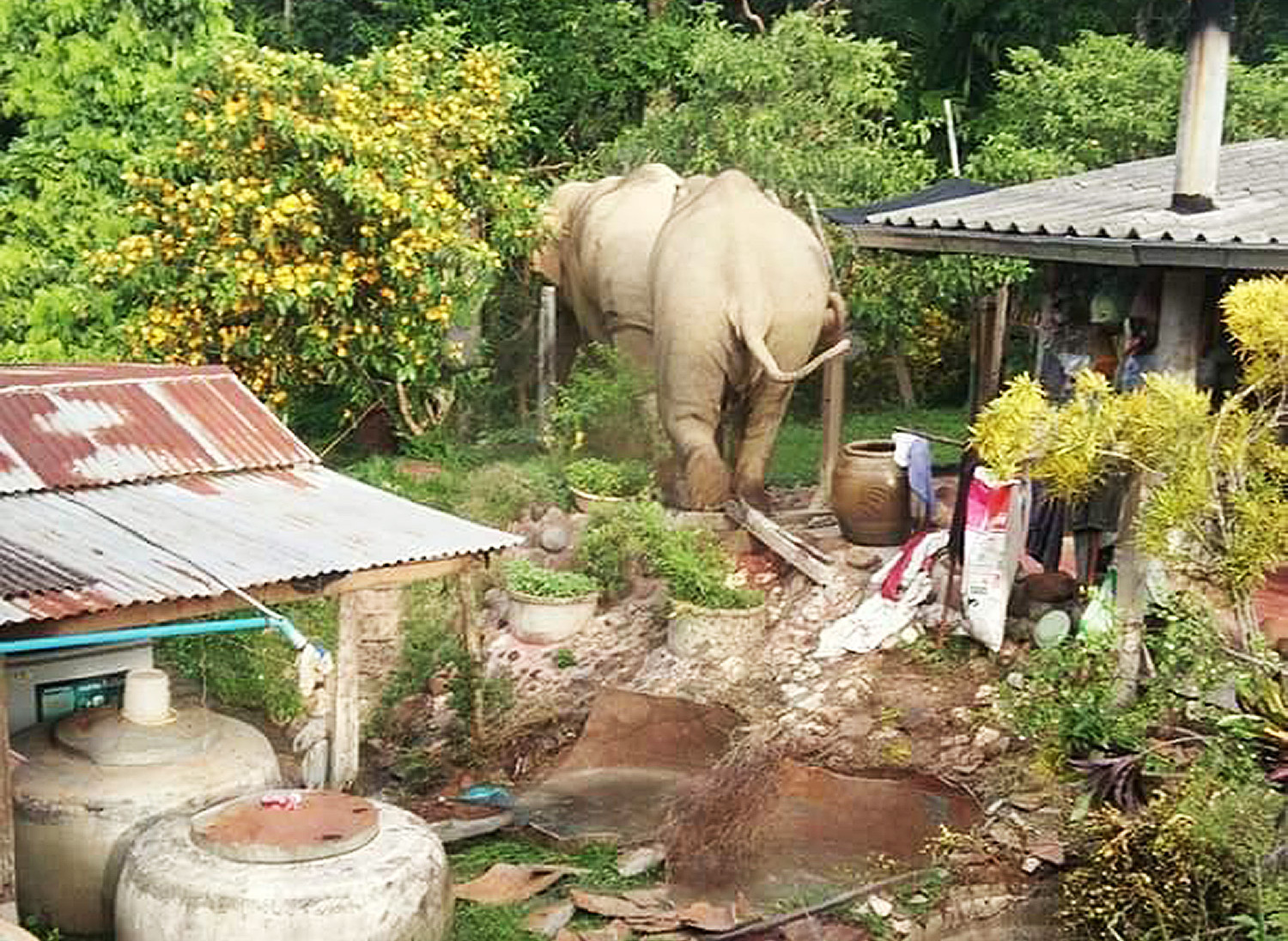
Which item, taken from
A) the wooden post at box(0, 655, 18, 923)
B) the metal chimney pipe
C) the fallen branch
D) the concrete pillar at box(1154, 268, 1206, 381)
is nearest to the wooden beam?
the wooden post at box(0, 655, 18, 923)

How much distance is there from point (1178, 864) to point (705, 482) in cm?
687

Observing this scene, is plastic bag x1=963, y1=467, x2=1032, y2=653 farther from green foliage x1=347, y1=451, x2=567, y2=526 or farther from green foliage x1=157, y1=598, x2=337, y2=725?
green foliage x1=347, y1=451, x2=567, y2=526

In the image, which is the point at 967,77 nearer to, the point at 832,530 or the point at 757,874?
the point at 832,530

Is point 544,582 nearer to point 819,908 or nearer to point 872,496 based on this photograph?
point 872,496

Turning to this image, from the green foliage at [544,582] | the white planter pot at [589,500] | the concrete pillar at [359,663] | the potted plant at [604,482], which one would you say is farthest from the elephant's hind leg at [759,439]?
the concrete pillar at [359,663]

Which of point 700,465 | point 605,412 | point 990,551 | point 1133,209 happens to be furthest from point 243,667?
point 1133,209

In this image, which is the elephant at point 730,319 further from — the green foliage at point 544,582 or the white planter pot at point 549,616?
the white planter pot at point 549,616

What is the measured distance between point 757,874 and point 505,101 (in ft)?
30.6

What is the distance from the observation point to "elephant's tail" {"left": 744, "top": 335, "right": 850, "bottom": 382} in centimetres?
1278

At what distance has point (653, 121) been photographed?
1900 centimetres

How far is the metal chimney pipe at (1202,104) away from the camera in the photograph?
9414 mm

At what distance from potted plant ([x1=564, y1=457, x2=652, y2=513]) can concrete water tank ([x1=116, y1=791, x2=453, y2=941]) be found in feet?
20.7

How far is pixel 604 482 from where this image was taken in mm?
13875

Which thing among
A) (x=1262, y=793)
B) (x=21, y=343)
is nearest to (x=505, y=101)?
(x=21, y=343)
